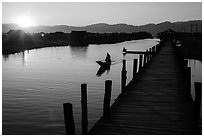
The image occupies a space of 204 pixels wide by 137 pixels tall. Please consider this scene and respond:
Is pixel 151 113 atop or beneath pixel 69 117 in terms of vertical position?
beneath

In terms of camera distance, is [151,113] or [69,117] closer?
[69,117]

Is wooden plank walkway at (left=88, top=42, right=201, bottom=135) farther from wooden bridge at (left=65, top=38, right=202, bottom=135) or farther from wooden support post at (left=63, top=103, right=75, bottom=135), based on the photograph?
wooden support post at (left=63, top=103, right=75, bottom=135)

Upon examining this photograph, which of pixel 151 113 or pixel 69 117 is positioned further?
pixel 151 113

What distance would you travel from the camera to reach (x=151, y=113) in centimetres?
973

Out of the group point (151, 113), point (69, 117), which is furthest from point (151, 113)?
point (69, 117)

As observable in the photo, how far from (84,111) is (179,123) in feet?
9.61

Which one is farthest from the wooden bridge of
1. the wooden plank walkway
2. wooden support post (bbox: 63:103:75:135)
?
wooden support post (bbox: 63:103:75:135)

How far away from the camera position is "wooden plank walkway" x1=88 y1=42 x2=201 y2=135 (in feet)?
26.6

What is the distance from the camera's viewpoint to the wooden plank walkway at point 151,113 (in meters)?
8.12

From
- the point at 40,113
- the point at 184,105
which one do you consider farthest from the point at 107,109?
the point at 40,113

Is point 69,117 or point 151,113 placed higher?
point 69,117

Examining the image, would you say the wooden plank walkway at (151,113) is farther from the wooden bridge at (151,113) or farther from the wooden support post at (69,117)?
the wooden support post at (69,117)

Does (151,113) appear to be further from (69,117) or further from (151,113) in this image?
(69,117)

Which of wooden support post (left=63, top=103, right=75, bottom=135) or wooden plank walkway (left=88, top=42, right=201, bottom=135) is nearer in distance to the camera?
wooden support post (left=63, top=103, right=75, bottom=135)
